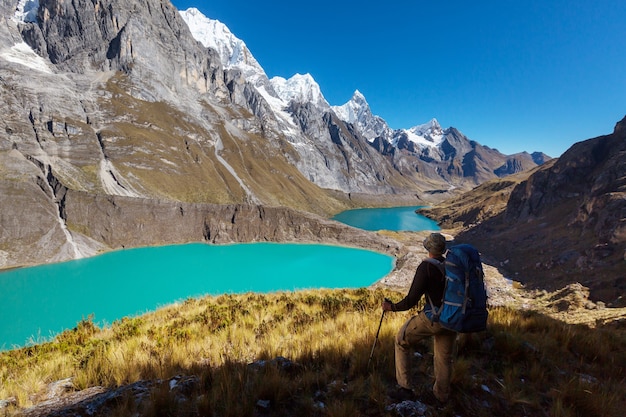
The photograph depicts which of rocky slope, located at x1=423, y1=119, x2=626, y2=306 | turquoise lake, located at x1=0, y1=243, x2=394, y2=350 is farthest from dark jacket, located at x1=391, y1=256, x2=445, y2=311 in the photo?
rocky slope, located at x1=423, y1=119, x2=626, y2=306

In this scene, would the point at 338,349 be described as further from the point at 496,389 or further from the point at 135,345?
the point at 135,345

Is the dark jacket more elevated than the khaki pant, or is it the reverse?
the dark jacket

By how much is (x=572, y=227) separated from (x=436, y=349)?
62487 millimetres

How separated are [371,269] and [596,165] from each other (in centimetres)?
5434

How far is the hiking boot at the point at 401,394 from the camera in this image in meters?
4.11

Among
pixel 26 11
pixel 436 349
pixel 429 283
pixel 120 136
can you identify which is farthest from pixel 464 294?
pixel 26 11

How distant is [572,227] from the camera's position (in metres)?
49.5

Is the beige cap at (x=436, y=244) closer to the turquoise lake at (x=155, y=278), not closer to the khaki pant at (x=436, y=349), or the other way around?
the khaki pant at (x=436, y=349)

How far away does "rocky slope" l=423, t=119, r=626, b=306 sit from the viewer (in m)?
34.1

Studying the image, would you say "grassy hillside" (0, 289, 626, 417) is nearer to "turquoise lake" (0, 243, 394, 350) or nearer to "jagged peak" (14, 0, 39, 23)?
"turquoise lake" (0, 243, 394, 350)

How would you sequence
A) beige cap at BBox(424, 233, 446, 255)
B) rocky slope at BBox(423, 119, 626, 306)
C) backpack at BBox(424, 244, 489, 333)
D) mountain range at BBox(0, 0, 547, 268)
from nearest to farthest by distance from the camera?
1. backpack at BBox(424, 244, 489, 333)
2. beige cap at BBox(424, 233, 446, 255)
3. rocky slope at BBox(423, 119, 626, 306)
4. mountain range at BBox(0, 0, 547, 268)

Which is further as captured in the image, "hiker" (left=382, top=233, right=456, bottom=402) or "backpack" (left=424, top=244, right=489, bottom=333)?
"hiker" (left=382, top=233, right=456, bottom=402)

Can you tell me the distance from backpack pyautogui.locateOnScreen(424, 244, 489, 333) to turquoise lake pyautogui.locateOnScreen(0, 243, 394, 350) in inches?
926

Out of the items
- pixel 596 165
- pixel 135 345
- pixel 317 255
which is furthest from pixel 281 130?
pixel 135 345
